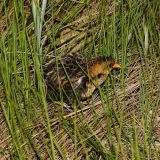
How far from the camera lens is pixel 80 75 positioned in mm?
3711

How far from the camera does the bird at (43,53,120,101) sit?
3670 mm

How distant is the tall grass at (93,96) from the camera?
3.19 metres

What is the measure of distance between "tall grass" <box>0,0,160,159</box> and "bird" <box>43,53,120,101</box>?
0.27ft

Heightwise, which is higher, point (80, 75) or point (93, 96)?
point (80, 75)

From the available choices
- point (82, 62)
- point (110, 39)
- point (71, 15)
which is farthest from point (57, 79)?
point (71, 15)

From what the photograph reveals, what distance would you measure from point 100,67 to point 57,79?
0.29 m

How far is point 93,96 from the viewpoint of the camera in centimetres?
380

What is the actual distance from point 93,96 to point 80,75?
182mm

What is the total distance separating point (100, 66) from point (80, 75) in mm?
141

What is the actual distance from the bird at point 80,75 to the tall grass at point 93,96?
0.27 feet

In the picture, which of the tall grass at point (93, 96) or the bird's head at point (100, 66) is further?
the bird's head at point (100, 66)

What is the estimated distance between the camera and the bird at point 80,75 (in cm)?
Result: 367

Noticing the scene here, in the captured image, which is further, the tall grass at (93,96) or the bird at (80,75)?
the bird at (80,75)

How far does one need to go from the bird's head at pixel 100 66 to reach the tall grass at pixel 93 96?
96 mm
